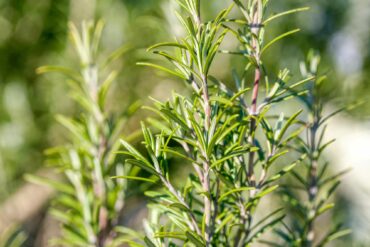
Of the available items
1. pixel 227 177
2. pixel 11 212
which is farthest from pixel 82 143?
pixel 11 212

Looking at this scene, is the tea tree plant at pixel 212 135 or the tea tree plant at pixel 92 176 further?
the tea tree plant at pixel 92 176

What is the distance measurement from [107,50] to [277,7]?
0.29 m

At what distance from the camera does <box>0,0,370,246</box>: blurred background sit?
757 millimetres

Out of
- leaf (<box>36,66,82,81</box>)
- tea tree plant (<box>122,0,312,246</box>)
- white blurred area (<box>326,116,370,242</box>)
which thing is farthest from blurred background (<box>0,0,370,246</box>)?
tea tree plant (<box>122,0,312,246</box>)

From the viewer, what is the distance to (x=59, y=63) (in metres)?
0.85

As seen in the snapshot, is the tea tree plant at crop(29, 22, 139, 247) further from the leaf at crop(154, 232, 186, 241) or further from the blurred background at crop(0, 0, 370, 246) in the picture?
the blurred background at crop(0, 0, 370, 246)

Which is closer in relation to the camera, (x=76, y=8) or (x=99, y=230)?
(x=99, y=230)

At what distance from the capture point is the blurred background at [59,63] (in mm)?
757

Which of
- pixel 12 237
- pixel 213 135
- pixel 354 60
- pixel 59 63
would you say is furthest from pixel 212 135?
pixel 59 63

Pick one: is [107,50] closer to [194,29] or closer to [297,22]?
[297,22]

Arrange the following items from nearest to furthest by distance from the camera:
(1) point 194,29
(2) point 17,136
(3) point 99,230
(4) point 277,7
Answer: (1) point 194,29 → (3) point 99,230 → (4) point 277,7 → (2) point 17,136

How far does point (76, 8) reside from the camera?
84 cm

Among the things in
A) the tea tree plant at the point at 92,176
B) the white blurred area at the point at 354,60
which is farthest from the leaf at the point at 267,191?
the white blurred area at the point at 354,60

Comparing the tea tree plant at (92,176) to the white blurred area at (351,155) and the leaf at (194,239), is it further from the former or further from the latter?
the white blurred area at (351,155)
